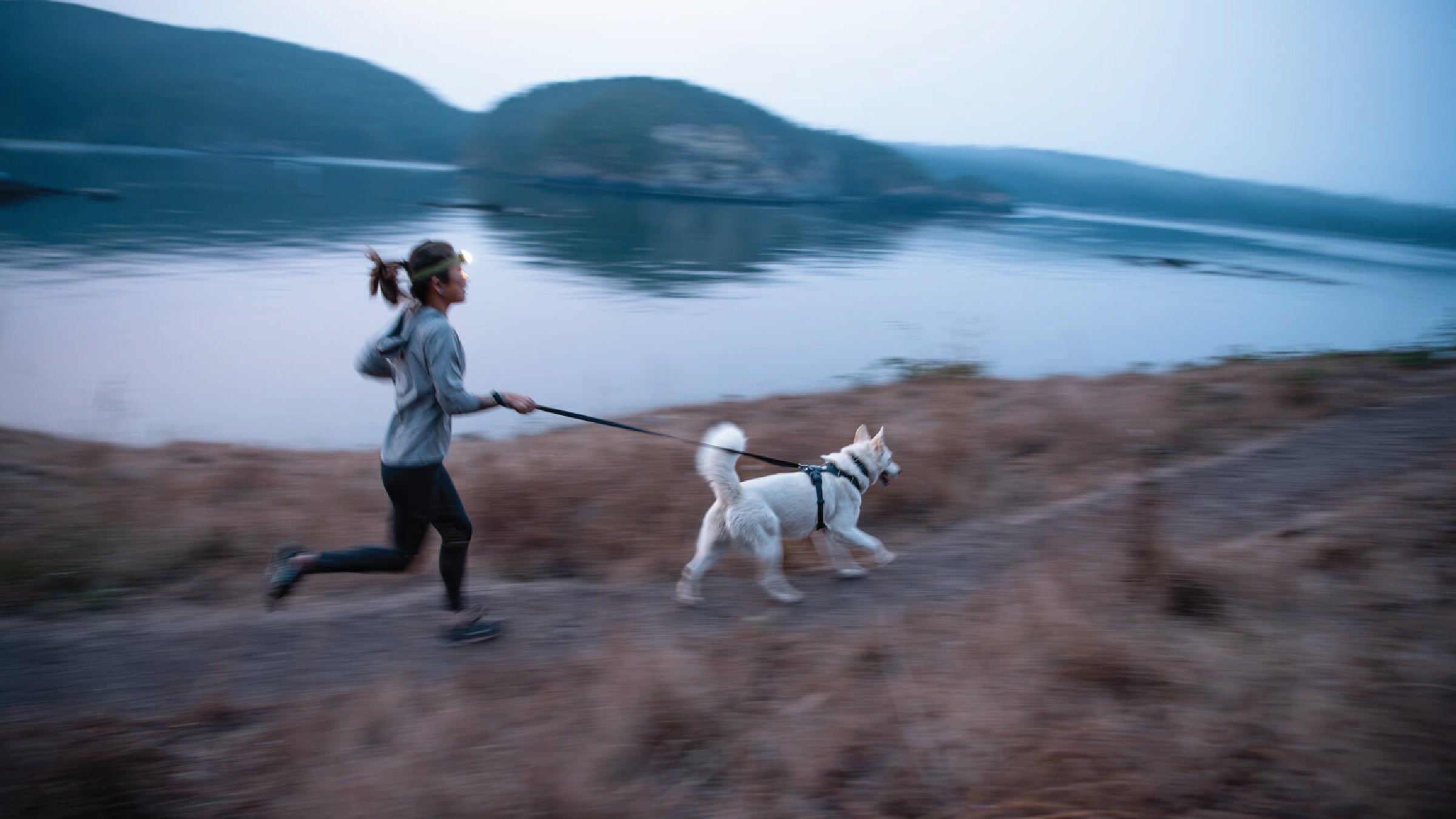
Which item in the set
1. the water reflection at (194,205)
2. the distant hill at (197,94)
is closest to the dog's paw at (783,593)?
the water reflection at (194,205)

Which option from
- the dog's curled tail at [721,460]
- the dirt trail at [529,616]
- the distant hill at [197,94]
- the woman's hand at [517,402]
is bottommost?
the dirt trail at [529,616]

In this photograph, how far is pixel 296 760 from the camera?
2949 millimetres

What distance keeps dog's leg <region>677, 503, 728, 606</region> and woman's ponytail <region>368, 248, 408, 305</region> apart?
6.40 ft

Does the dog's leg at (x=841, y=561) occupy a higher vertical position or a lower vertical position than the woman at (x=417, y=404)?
lower

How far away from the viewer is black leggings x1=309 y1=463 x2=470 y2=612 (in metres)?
3.59

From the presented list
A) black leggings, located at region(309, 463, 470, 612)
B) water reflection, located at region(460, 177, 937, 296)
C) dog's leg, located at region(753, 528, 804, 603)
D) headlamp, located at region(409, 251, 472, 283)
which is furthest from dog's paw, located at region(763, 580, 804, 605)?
water reflection, located at region(460, 177, 937, 296)

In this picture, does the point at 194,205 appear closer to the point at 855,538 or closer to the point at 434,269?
the point at 434,269

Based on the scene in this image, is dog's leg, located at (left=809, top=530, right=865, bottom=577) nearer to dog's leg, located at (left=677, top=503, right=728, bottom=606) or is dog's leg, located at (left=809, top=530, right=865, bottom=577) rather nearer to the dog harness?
the dog harness

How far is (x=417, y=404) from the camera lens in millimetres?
3494

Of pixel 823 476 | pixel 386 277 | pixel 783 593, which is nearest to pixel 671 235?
pixel 823 476

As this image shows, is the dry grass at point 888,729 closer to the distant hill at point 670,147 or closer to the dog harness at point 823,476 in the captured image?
the dog harness at point 823,476

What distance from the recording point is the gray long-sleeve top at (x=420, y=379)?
3367 mm

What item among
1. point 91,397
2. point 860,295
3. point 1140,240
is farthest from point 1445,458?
point 1140,240

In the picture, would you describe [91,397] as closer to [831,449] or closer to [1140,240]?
[831,449]
